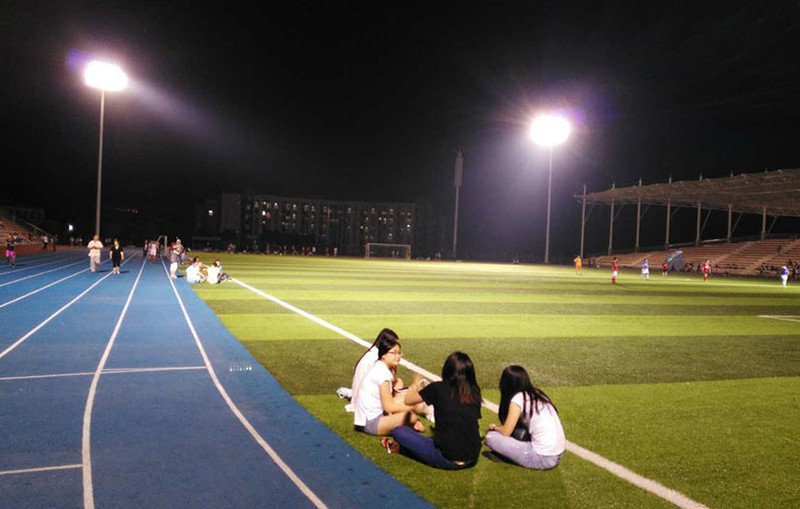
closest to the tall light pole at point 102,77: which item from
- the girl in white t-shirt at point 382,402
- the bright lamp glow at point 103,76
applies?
the bright lamp glow at point 103,76

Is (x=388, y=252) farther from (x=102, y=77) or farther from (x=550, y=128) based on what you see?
(x=102, y=77)

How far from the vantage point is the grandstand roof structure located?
43531 millimetres

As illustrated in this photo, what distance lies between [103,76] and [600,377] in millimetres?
33874

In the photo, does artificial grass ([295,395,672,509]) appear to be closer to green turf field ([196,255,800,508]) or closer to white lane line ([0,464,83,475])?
green turf field ([196,255,800,508])

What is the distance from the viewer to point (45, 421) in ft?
18.6

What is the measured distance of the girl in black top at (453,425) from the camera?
15.4 ft

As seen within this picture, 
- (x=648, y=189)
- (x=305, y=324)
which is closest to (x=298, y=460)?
(x=305, y=324)

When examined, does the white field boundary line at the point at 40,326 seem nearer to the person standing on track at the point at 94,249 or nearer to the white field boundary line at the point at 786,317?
the person standing on track at the point at 94,249

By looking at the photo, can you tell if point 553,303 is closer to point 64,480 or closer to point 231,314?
point 231,314

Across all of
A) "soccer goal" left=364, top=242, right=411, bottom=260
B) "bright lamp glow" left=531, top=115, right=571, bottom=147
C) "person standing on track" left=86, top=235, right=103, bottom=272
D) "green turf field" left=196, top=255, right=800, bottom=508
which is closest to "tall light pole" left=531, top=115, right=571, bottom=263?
"bright lamp glow" left=531, top=115, right=571, bottom=147

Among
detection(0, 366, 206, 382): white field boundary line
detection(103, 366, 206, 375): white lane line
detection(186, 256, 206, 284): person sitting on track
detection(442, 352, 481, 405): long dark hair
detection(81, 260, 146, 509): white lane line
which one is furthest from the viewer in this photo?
detection(186, 256, 206, 284): person sitting on track

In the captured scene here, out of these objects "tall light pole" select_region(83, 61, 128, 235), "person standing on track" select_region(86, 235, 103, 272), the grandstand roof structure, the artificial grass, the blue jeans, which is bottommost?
the artificial grass

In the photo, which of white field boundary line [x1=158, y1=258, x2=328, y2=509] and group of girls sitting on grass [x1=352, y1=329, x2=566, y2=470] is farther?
group of girls sitting on grass [x1=352, y1=329, x2=566, y2=470]

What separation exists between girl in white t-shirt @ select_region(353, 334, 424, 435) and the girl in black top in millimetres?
456
